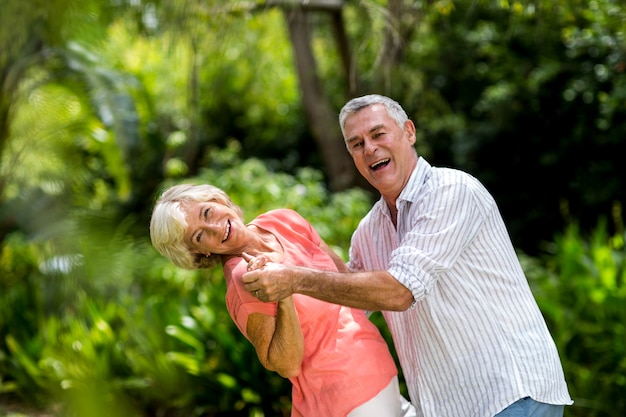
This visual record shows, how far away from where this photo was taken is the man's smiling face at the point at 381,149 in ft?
8.43

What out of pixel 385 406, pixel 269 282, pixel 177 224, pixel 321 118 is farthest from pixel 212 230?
pixel 321 118

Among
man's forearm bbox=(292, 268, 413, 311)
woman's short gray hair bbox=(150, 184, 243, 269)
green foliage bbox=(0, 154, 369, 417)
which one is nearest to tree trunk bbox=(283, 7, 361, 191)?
green foliage bbox=(0, 154, 369, 417)

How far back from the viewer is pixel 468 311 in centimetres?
241

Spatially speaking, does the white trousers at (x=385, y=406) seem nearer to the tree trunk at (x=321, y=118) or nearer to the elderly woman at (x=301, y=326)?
the elderly woman at (x=301, y=326)

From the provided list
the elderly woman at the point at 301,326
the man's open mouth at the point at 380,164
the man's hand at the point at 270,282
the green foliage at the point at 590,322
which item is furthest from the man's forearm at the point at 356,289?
the green foliage at the point at 590,322

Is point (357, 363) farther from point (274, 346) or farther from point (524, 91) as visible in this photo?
point (524, 91)

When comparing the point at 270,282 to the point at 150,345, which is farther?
the point at 150,345

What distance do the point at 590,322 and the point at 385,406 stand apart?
335cm

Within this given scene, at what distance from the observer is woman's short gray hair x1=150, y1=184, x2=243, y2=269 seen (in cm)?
251

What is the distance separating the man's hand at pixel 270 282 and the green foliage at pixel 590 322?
10.9 ft

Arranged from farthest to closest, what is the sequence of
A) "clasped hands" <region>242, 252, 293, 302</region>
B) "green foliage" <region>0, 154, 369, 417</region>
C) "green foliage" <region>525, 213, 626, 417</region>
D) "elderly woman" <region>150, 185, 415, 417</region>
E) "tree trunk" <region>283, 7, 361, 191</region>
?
1. "tree trunk" <region>283, 7, 361, 191</region>
2. "green foliage" <region>0, 154, 369, 417</region>
3. "green foliage" <region>525, 213, 626, 417</region>
4. "elderly woman" <region>150, 185, 415, 417</region>
5. "clasped hands" <region>242, 252, 293, 302</region>

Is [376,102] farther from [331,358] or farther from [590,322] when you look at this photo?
[590,322]

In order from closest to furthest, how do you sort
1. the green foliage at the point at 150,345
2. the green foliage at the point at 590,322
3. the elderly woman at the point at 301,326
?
the elderly woman at the point at 301,326 < the green foliage at the point at 590,322 < the green foliage at the point at 150,345

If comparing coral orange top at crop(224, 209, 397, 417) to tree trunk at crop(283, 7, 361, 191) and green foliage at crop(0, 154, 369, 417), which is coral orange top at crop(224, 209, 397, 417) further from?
tree trunk at crop(283, 7, 361, 191)
